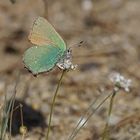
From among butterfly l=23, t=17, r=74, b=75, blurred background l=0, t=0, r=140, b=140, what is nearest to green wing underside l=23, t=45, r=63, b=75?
butterfly l=23, t=17, r=74, b=75

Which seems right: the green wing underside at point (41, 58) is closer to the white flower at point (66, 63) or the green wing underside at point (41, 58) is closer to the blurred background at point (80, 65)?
the white flower at point (66, 63)

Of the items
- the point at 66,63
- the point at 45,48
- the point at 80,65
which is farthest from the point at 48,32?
the point at 80,65

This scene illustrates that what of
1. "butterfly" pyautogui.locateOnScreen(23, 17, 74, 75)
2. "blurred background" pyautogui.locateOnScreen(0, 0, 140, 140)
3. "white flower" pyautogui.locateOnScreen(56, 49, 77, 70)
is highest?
"butterfly" pyautogui.locateOnScreen(23, 17, 74, 75)

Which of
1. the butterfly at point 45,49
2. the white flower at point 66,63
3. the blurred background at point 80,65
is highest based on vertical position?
the butterfly at point 45,49

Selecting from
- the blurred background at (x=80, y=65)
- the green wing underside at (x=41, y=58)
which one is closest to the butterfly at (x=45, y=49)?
the green wing underside at (x=41, y=58)

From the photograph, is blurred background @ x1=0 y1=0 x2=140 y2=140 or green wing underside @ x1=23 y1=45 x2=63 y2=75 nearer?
green wing underside @ x1=23 y1=45 x2=63 y2=75

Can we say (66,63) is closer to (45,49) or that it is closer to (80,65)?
(45,49)

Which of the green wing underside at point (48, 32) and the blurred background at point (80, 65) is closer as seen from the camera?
Result: the green wing underside at point (48, 32)

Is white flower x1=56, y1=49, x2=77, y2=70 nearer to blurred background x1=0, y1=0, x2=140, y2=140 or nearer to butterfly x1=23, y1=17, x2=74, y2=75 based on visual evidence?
butterfly x1=23, y1=17, x2=74, y2=75

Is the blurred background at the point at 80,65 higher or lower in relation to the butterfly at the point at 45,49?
lower
